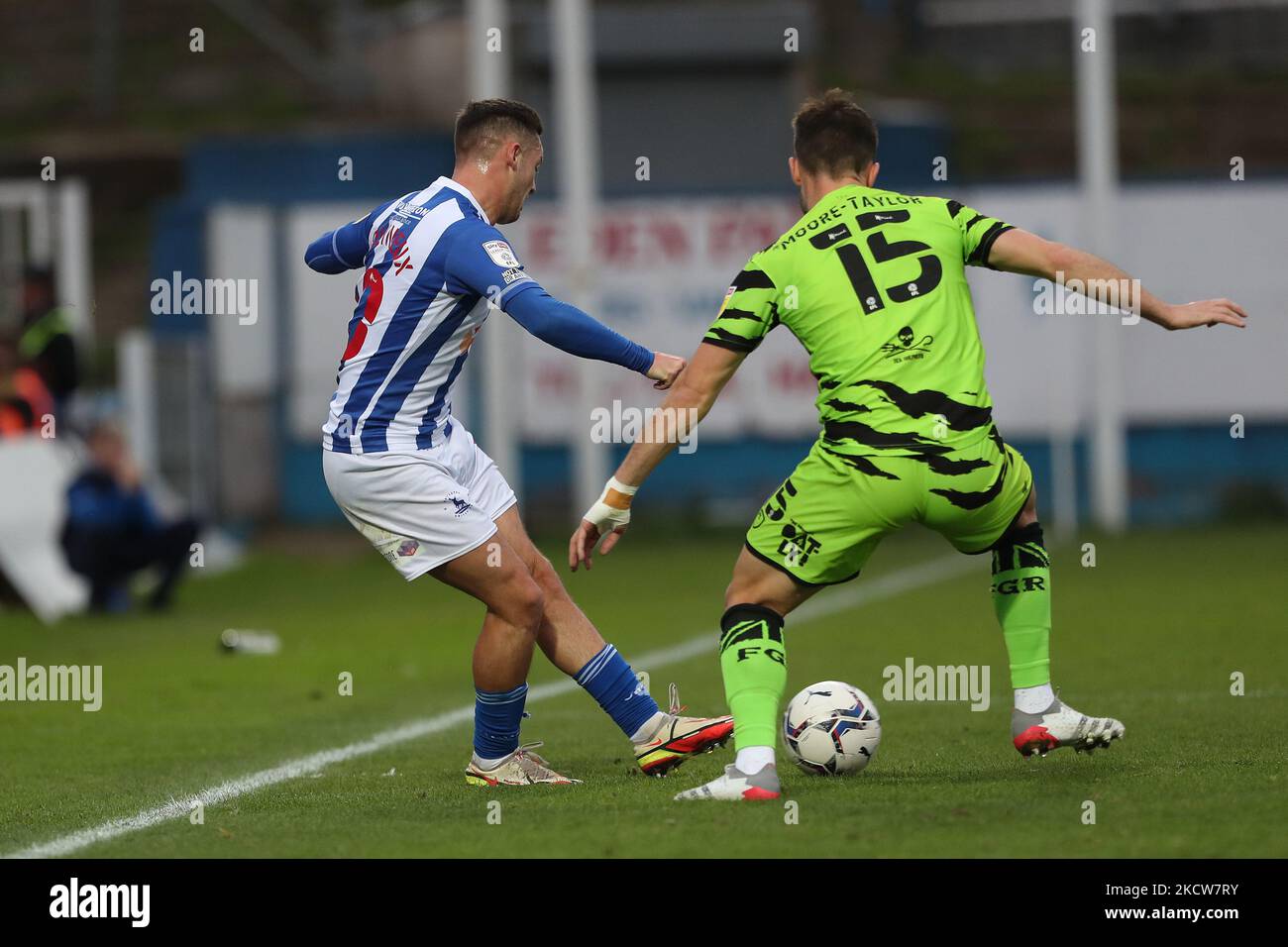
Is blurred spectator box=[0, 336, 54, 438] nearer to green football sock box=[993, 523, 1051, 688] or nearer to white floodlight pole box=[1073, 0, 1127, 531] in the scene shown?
white floodlight pole box=[1073, 0, 1127, 531]

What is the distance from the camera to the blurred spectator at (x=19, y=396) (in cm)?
1568

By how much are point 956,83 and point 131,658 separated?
25341 mm

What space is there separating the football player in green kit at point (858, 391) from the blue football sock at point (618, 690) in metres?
0.72

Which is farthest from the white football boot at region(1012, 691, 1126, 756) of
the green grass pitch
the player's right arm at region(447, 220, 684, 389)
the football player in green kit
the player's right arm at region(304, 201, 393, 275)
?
the player's right arm at region(304, 201, 393, 275)

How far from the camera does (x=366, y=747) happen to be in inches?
313

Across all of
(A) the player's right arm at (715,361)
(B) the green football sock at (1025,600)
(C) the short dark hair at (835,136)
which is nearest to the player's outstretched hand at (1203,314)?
(B) the green football sock at (1025,600)

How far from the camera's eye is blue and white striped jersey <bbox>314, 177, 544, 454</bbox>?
652cm

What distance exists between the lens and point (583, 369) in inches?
837

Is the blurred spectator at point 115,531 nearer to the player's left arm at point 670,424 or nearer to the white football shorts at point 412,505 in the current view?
the white football shorts at point 412,505

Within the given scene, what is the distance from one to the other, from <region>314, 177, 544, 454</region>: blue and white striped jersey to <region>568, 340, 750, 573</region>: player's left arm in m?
0.62

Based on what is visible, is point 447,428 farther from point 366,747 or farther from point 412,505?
point 366,747

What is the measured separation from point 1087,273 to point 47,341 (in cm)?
1124

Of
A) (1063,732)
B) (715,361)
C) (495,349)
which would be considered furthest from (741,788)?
(495,349)

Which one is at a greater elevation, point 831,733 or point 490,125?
point 490,125
